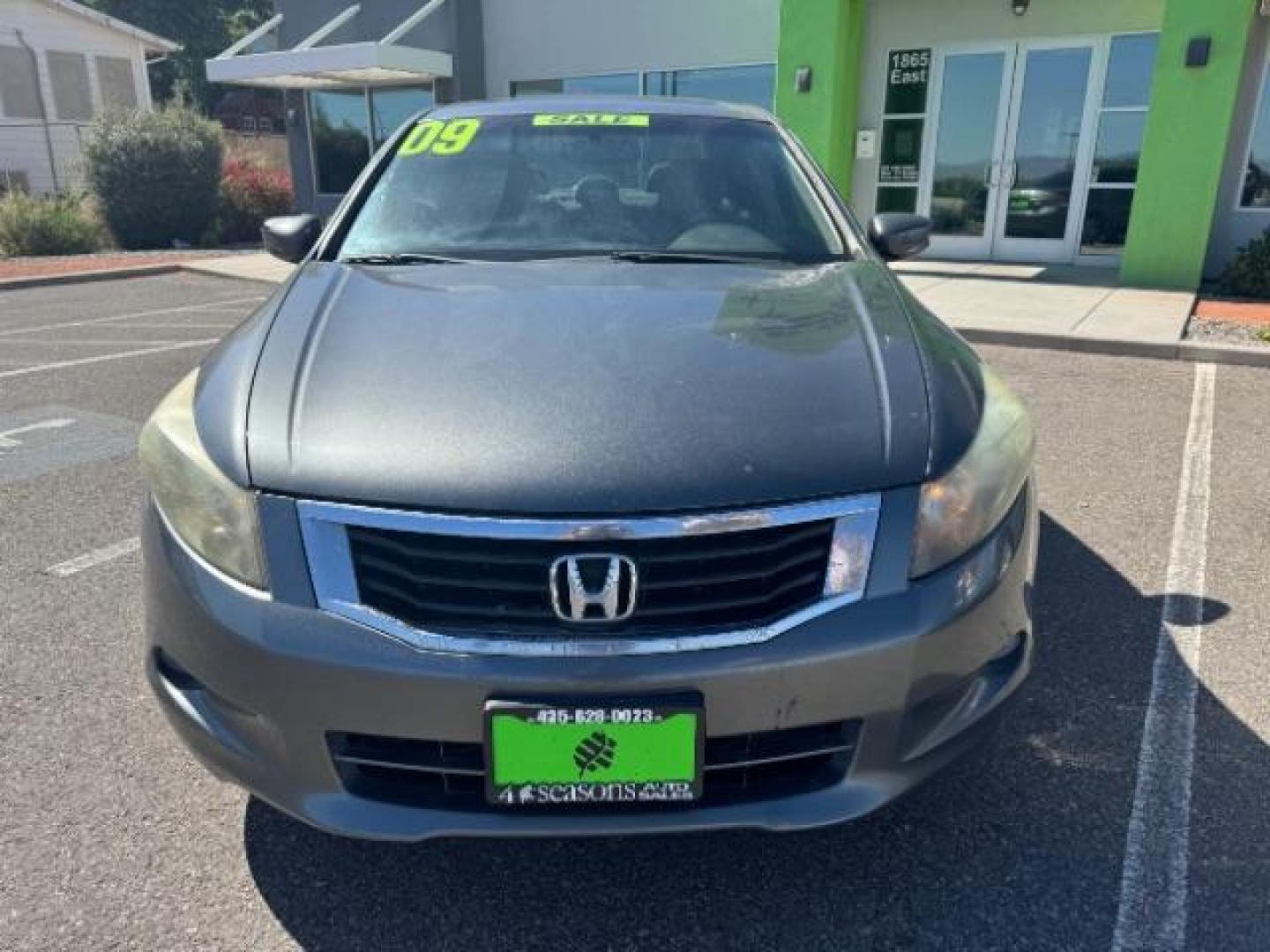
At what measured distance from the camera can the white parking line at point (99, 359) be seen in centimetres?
689

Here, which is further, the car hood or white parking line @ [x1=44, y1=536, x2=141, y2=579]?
white parking line @ [x1=44, y1=536, x2=141, y2=579]

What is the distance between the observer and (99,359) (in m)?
7.33

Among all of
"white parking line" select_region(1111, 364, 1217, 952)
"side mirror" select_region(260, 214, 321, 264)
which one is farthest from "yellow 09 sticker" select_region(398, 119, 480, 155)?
"white parking line" select_region(1111, 364, 1217, 952)

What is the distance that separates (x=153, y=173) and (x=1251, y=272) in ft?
53.6

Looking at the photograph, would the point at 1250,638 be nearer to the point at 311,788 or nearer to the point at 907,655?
the point at 907,655

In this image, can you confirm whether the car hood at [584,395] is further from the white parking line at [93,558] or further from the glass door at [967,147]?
the glass door at [967,147]

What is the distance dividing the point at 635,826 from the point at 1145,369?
6469mm

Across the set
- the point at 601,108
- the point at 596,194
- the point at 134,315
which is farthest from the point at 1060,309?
the point at 134,315

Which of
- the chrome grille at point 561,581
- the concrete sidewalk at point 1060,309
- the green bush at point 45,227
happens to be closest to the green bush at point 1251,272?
the concrete sidewalk at point 1060,309

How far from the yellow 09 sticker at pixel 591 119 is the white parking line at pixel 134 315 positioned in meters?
7.43

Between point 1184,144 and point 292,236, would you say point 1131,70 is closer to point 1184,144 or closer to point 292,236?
point 1184,144

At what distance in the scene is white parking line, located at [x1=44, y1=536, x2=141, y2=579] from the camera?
137 inches

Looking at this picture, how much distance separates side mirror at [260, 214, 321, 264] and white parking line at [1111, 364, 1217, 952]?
2952mm

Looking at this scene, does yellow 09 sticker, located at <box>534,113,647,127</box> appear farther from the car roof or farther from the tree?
the tree
